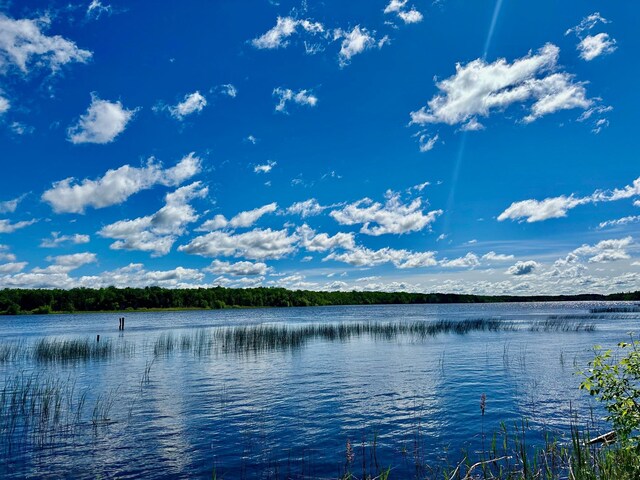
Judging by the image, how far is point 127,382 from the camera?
2523 centimetres

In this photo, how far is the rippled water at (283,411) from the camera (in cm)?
1315

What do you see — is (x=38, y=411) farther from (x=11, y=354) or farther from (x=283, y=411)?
(x=11, y=354)

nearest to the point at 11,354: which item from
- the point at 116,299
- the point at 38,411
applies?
the point at 38,411

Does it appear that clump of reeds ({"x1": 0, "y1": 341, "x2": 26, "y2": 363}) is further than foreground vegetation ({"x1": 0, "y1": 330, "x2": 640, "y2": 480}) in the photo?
Yes

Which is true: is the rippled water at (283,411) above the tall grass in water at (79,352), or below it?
below

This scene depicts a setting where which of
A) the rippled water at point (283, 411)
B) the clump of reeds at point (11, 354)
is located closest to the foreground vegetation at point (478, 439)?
the rippled water at point (283, 411)

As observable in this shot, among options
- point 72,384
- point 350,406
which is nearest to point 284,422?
point 350,406

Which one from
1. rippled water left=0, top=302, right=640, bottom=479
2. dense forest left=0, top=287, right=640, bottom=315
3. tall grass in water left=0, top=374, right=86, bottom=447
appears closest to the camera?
rippled water left=0, top=302, right=640, bottom=479

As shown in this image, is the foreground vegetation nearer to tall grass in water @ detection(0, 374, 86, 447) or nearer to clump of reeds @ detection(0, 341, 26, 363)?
tall grass in water @ detection(0, 374, 86, 447)

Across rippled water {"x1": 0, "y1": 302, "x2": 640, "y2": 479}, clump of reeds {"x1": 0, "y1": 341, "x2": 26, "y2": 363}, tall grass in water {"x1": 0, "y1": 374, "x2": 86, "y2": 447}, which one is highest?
clump of reeds {"x1": 0, "y1": 341, "x2": 26, "y2": 363}

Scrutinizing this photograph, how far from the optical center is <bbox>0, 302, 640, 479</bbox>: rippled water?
13151 mm

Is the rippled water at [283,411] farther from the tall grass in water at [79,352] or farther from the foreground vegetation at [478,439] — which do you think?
the tall grass in water at [79,352]

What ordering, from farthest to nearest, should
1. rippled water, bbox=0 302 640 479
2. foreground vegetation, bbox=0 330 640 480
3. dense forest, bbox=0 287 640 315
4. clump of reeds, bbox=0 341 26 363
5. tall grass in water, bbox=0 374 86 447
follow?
dense forest, bbox=0 287 640 315, clump of reeds, bbox=0 341 26 363, tall grass in water, bbox=0 374 86 447, rippled water, bbox=0 302 640 479, foreground vegetation, bbox=0 330 640 480

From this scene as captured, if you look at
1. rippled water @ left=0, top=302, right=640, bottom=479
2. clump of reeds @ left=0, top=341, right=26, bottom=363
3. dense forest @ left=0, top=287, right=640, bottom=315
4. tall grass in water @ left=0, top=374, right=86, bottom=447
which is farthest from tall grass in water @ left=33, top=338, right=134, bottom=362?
dense forest @ left=0, top=287, right=640, bottom=315
